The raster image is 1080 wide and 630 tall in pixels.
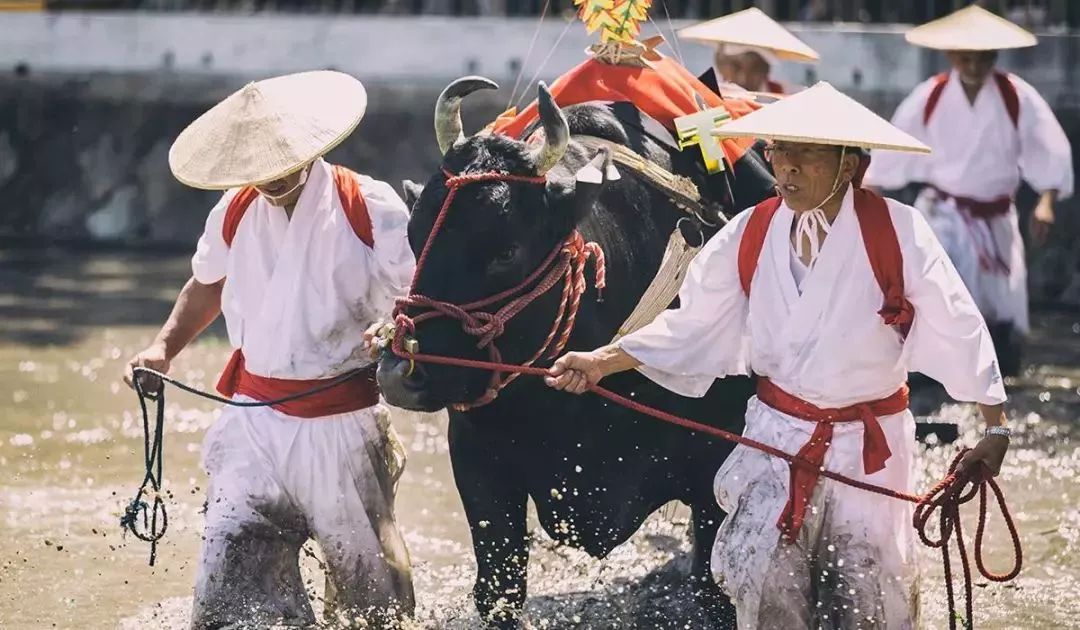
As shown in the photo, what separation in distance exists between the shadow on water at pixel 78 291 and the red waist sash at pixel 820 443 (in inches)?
243

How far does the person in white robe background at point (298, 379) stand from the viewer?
5.04 meters

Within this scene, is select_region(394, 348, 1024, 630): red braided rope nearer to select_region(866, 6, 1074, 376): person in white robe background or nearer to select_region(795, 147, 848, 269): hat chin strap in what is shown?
select_region(795, 147, 848, 269): hat chin strap

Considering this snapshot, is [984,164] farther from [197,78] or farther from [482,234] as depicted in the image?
[197,78]

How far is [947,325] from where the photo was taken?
14.4 ft

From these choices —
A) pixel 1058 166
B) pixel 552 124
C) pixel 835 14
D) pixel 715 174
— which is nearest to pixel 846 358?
pixel 552 124

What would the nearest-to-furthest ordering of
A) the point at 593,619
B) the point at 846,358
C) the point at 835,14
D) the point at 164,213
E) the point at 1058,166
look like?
the point at 846,358 < the point at 593,619 < the point at 1058,166 < the point at 835,14 < the point at 164,213

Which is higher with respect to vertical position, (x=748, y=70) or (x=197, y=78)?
(x=748, y=70)

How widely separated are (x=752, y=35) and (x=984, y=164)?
1.54 m

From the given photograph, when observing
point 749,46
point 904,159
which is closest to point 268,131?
point 749,46

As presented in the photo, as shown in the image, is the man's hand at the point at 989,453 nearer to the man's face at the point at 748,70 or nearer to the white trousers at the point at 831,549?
the white trousers at the point at 831,549

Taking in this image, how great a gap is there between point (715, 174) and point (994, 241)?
12.0ft

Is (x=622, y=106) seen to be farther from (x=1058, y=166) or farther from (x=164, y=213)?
(x=164, y=213)

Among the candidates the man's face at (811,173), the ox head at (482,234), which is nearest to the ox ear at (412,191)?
the ox head at (482,234)

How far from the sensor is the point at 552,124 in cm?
492
